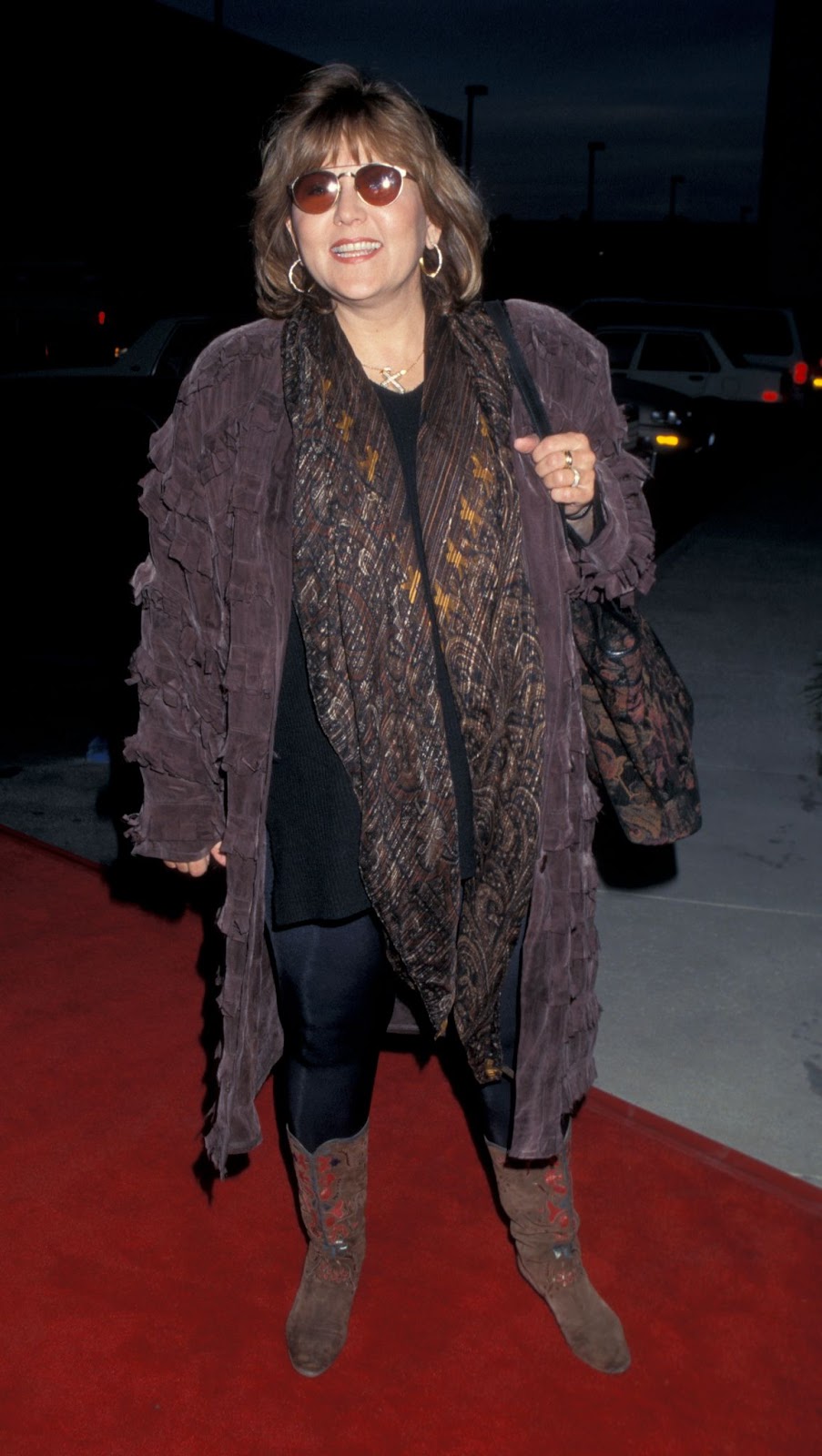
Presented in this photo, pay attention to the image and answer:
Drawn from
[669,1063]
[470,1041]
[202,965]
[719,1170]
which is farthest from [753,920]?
[470,1041]

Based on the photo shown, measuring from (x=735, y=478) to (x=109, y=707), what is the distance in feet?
30.8

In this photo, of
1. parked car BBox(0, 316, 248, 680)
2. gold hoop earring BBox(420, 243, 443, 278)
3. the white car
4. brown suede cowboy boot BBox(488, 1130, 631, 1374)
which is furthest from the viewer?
the white car

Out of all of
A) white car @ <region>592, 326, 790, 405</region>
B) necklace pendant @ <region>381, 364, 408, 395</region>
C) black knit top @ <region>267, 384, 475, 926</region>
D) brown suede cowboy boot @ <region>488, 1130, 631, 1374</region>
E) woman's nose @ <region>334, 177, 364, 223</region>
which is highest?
woman's nose @ <region>334, 177, 364, 223</region>

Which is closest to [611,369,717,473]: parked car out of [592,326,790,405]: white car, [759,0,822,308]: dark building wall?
[592,326,790,405]: white car

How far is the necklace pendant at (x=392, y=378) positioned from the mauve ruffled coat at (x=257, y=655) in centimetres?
16

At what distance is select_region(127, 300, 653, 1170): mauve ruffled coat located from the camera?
2096 millimetres

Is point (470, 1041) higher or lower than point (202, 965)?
higher

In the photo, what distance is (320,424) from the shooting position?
2061 millimetres

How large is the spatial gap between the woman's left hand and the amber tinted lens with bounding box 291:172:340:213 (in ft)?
1.60

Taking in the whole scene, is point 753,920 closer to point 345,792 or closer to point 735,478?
point 345,792

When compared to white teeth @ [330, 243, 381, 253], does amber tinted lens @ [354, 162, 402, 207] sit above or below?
above

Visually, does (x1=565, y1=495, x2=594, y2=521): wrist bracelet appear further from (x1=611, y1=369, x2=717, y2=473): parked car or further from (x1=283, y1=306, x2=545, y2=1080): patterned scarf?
(x1=611, y1=369, x2=717, y2=473): parked car

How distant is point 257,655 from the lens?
2.10m

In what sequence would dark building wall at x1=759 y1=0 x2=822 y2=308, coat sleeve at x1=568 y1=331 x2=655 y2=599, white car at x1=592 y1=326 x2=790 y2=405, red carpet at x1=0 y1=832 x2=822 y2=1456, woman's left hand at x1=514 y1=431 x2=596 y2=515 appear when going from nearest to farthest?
woman's left hand at x1=514 y1=431 x2=596 y2=515
coat sleeve at x1=568 y1=331 x2=655 y2=599
red carpet at x1=0 y1=832 x2=822 y2=1456
white car at x1=592 y1=326 x2=790 y2=405
dark building wall at x1=759 y1=0 x2=822 y2=308
